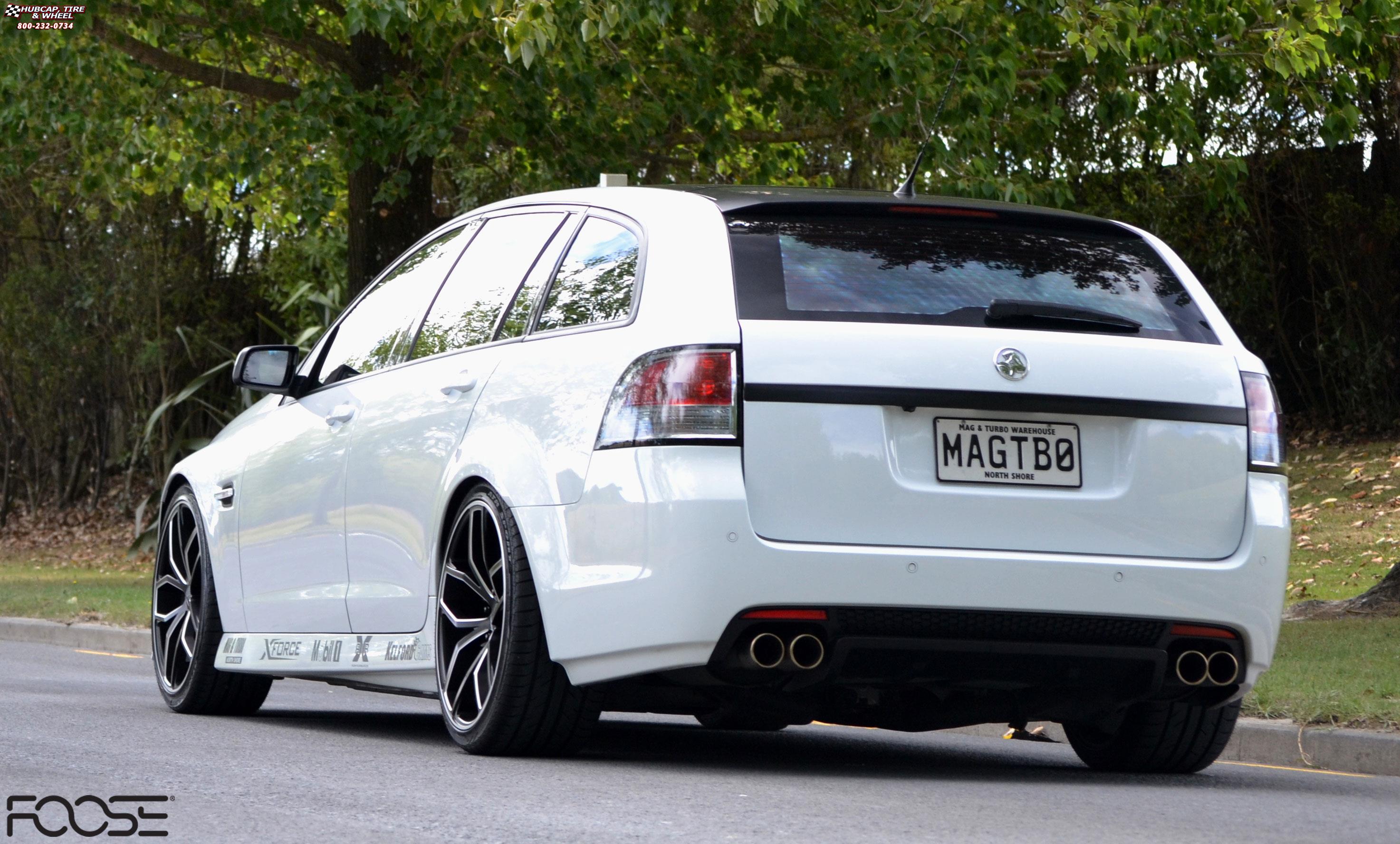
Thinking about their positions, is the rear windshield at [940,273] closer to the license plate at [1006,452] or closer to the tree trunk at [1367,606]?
the license plate at [1006,452]

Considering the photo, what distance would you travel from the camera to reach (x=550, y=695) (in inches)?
223

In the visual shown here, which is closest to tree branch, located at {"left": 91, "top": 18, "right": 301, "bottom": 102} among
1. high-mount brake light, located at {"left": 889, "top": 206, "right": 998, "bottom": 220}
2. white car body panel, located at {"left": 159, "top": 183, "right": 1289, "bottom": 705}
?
white car body panel, located at {"left": 159, "top": 183, "right": 1289, "bottom": 705}

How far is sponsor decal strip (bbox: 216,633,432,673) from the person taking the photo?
6332mm

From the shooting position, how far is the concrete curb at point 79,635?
41.8ft

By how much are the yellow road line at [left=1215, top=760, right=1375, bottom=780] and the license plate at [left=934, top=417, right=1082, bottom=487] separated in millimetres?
2005

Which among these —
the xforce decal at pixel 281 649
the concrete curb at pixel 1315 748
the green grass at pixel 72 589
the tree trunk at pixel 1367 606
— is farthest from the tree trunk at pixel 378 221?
the concrete curb at pixel 1315 748

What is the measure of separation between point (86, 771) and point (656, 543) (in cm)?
171

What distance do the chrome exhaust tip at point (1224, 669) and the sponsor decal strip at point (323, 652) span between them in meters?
2.30

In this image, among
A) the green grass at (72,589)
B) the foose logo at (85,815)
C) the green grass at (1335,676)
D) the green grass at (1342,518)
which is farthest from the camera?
the green grass at (1342,518)

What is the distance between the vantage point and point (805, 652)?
5262 mm

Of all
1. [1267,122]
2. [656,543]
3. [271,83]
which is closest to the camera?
[656,543]

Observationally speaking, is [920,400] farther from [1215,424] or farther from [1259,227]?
[1259,227]

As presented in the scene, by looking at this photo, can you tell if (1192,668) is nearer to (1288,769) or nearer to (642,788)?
(642,788)

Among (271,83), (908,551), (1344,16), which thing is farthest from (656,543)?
(271,83)
